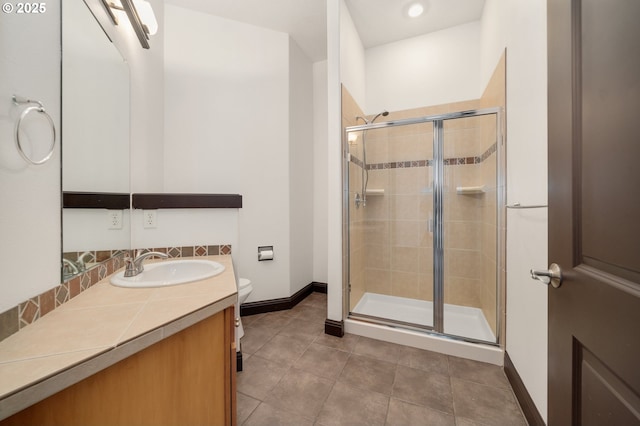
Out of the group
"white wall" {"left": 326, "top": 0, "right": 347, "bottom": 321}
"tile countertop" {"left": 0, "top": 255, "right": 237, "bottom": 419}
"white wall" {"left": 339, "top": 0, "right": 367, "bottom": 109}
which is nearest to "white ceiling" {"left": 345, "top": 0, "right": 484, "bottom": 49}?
"white wall" {"left": 339, "top": 0, "right": 367, "bottom": 109}

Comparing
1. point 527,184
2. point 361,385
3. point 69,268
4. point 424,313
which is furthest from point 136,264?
point 424,313

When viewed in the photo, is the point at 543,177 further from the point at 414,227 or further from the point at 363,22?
the point at 363,22

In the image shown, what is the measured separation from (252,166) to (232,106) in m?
0.63

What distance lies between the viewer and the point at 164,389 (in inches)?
27.6

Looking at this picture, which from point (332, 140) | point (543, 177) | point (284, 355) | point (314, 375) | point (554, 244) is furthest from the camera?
point (332, 140)

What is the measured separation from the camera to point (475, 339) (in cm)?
171

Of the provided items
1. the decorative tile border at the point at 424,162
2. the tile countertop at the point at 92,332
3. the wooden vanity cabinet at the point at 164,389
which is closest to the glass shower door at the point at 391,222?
the decorative tile border at the point at 424,162

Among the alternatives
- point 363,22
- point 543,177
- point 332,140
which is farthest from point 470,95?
point 543,177

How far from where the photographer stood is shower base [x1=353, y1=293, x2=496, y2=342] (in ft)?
6.22

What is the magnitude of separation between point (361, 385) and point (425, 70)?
9.79 ft

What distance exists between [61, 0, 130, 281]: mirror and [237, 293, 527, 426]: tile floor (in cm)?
111

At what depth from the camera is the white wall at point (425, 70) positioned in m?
2.39

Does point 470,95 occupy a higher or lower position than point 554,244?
higher

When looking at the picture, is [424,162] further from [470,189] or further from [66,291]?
[66,291]
